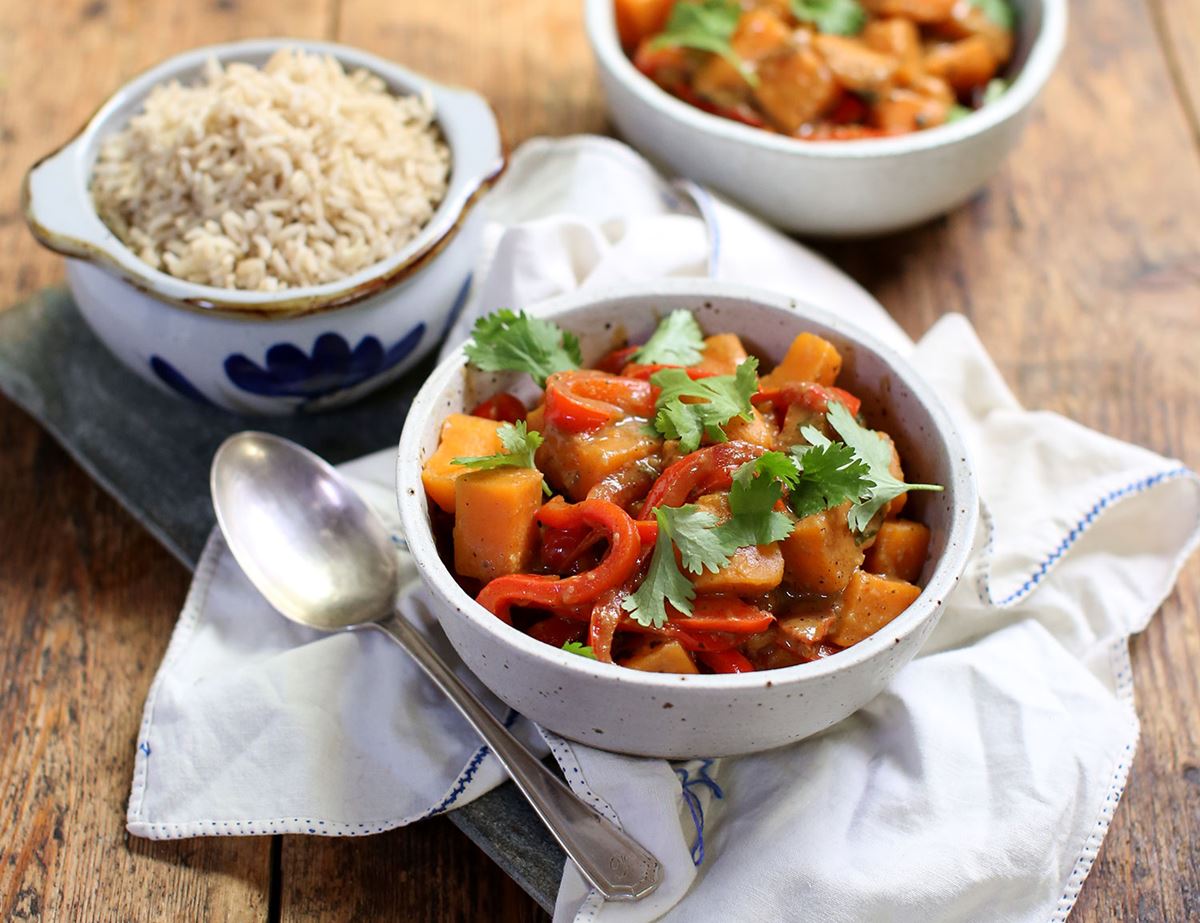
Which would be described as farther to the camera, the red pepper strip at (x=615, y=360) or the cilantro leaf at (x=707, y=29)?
the cilantro leaf at (x=707, y=29)

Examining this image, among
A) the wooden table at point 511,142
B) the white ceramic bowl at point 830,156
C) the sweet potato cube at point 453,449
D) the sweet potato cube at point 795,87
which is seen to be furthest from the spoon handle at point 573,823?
the sweet potato cube at point 795,87

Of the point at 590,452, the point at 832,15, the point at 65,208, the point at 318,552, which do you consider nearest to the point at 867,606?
the point at 590,452

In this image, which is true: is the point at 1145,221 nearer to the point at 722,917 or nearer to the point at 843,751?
the point at 843,751

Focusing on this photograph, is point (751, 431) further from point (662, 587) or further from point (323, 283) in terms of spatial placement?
point (323, 283)

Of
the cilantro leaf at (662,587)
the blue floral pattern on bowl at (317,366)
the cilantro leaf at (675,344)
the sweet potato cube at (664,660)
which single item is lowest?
the blue floral pattern on bowl at (317,366)

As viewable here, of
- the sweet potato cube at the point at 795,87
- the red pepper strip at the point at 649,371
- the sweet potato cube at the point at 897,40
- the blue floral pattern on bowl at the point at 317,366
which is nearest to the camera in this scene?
the red pepper strip at the point at 649,371

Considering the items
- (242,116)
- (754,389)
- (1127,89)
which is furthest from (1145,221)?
(242,116)

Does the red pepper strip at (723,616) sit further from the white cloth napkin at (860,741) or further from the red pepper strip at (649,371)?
the red pepper strip at (649,371)
